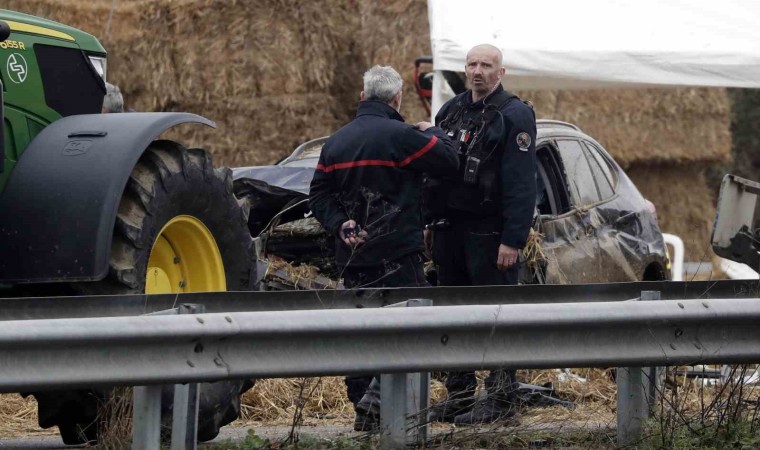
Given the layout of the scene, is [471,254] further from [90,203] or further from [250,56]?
[250,56]

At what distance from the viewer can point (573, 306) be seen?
4730 mm

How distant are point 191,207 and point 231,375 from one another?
199 cm

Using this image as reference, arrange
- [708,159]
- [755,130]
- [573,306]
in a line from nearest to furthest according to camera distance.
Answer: [573,306], [708,159], [755,130]

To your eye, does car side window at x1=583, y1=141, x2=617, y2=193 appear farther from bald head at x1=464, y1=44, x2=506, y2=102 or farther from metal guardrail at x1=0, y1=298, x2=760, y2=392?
metal guardrail at x1=0, y1=298, x2=760, y2=392

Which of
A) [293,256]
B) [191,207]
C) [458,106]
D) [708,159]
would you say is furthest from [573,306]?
[708,159]

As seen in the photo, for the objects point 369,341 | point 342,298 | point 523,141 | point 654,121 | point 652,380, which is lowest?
point 654,121

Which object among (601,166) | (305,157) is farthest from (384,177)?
(601,166)

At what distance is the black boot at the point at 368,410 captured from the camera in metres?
5.91

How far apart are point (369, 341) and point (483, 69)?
2995mm

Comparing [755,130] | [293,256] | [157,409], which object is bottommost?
[755,130]

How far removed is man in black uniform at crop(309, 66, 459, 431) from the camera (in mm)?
6945

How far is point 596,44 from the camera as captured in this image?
11117mm

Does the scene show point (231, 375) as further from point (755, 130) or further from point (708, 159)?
point (755, 130)

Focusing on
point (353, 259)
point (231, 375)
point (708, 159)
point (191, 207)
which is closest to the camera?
point (231, 375)
